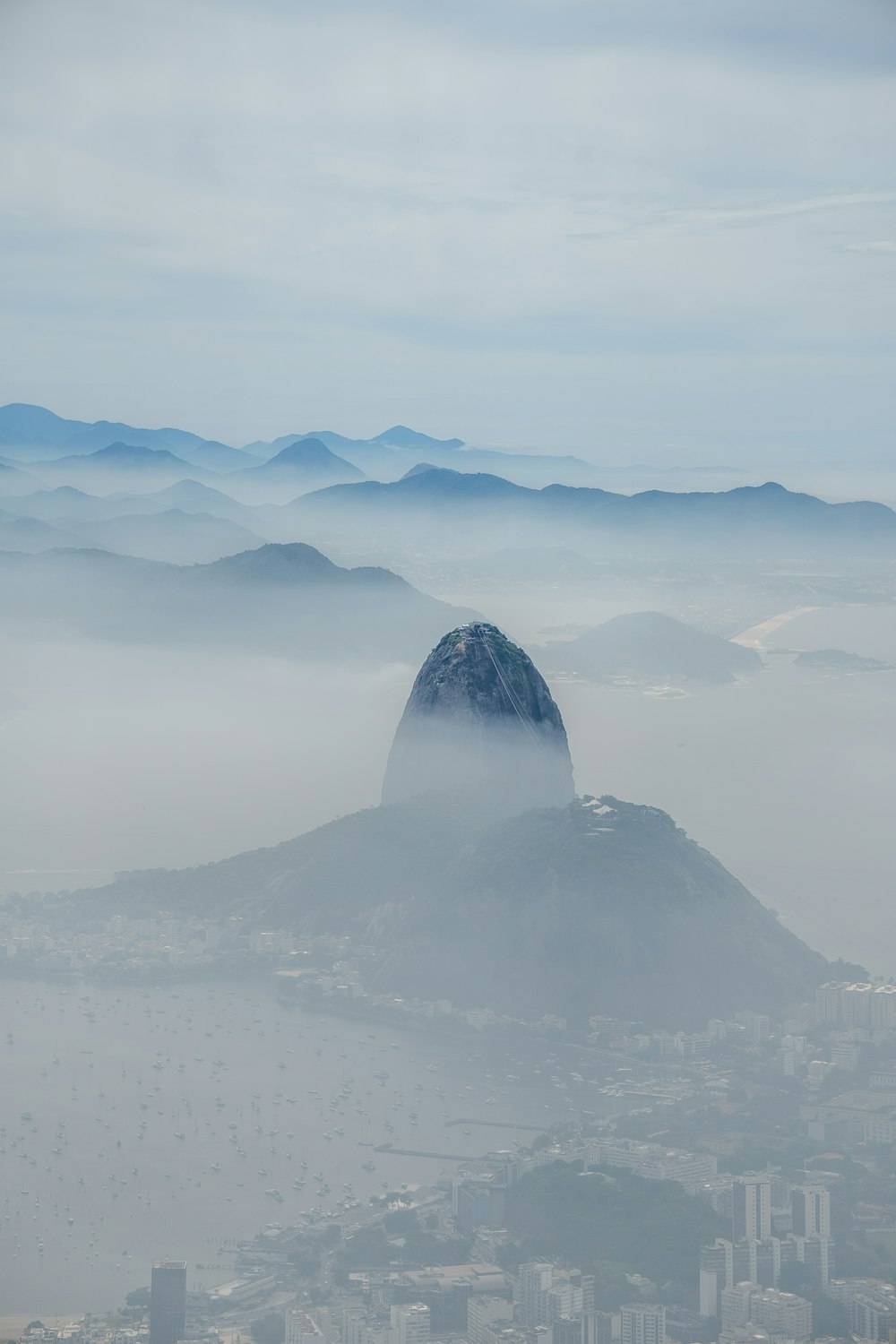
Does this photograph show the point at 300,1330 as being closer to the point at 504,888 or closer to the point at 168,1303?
the point at 168,1303

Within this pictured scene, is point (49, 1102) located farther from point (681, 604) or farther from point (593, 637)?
point (681, 604)

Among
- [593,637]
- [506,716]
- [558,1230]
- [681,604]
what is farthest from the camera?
[681,604]

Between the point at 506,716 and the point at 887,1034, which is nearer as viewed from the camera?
the point at 887,1034

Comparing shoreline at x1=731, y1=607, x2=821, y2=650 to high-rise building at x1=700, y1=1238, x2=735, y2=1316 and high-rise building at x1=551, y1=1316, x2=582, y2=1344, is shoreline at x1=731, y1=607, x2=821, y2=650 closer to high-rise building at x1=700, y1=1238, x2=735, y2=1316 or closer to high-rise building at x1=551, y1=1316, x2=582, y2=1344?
high-rise building at x1=700, y1=1238, x2=735, y2=1316

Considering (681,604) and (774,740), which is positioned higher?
(681,604)

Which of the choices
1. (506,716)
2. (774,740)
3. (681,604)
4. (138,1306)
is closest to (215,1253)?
(138,1306)

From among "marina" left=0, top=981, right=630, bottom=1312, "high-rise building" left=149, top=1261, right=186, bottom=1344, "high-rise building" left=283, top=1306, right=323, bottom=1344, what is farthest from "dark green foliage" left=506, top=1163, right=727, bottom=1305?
"high-rise building" left=149, top=1261, right=186, bottom=1344

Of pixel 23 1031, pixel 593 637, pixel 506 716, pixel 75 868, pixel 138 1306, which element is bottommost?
pixel 138 1306
